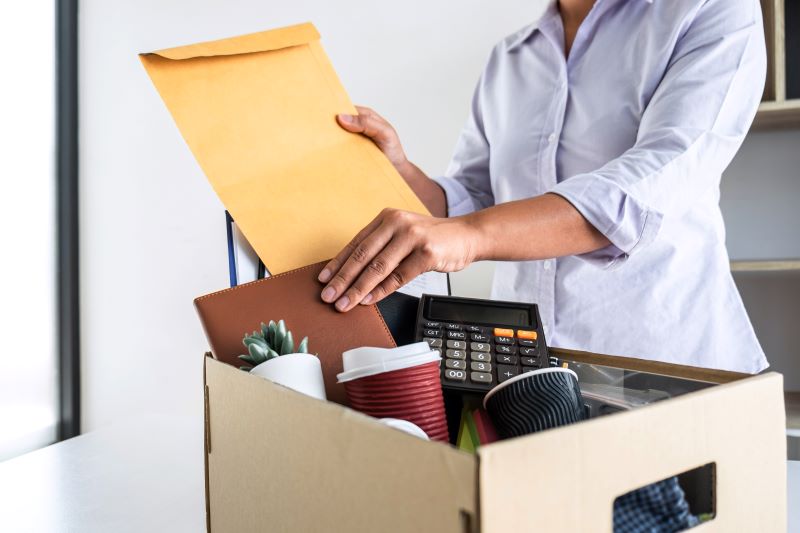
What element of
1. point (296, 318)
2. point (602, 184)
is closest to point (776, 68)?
point (602, 184)

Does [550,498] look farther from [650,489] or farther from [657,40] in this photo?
[657,40]

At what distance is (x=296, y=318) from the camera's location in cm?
58

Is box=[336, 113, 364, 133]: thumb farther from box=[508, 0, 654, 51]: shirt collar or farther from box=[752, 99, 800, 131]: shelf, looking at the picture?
box=[752, 99, 800, 131]: shelf

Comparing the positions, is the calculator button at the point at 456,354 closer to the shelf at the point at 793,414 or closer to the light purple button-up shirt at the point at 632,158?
the light purple button-up shirt at the point at 632,158

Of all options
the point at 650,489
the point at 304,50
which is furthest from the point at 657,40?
the point at 650,489

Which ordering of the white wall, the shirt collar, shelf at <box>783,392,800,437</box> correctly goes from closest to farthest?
the shirt collar < shelf at <box>783,392,800,437</box> < the white wall

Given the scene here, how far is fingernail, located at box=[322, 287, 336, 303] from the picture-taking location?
597 mm

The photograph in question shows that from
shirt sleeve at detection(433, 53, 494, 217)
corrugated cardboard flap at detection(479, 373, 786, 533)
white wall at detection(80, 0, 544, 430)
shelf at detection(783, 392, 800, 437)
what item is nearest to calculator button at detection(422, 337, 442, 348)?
corrugated cardboard flap at detection(479, 373, 786, 533)

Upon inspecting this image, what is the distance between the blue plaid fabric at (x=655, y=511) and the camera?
0.34 m

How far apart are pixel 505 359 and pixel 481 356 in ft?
0.07

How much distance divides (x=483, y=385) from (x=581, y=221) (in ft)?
0.74

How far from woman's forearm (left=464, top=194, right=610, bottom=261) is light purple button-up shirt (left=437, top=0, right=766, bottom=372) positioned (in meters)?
0.02

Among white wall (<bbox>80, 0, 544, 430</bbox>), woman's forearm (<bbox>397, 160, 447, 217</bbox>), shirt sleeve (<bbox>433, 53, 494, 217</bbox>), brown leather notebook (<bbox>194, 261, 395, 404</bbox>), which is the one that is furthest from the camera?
white wall (<bbox>80, 0, 544, 430</bbox>)

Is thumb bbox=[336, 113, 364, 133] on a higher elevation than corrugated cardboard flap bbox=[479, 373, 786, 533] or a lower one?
higher
